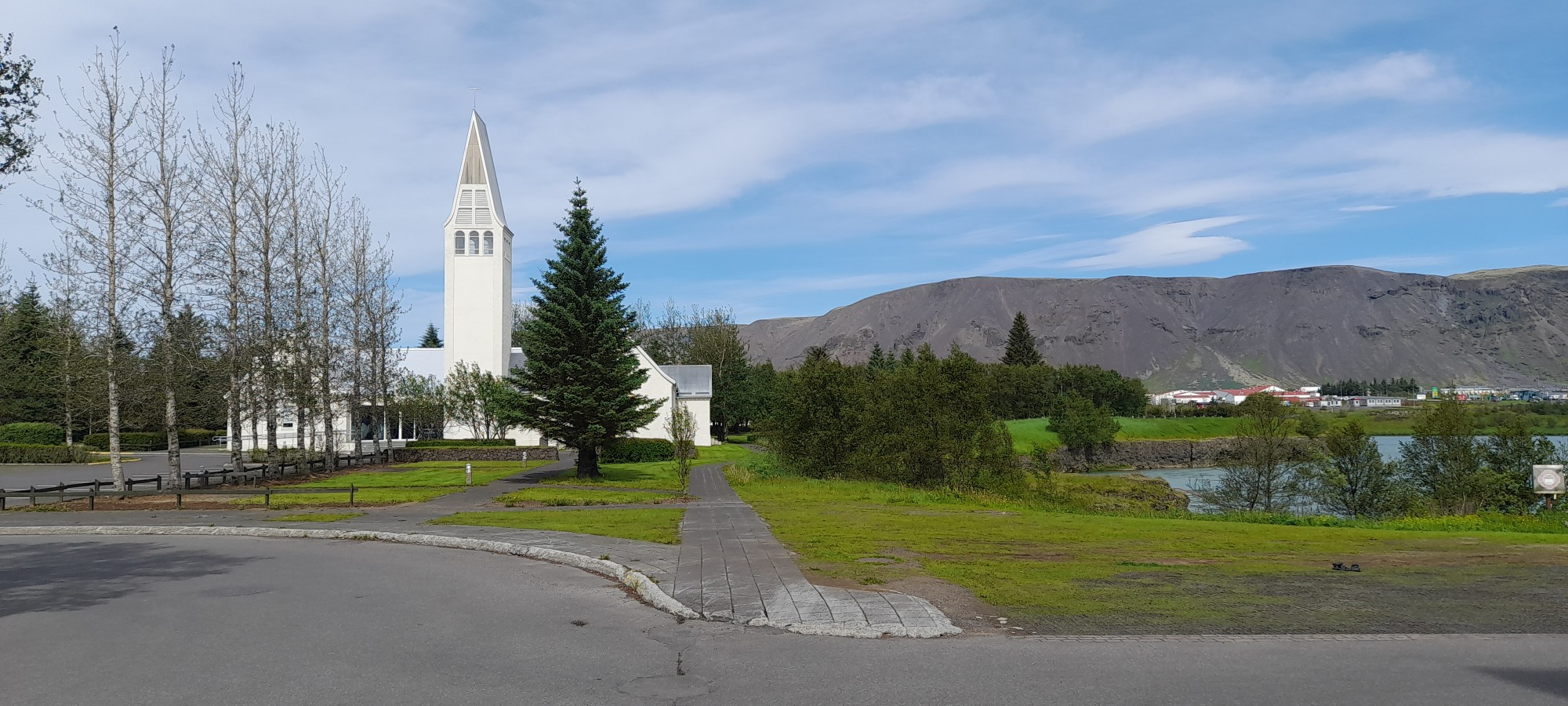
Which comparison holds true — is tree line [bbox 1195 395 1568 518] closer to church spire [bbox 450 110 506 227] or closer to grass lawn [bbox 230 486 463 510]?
grass lawn [bbox 230 486 463 510]

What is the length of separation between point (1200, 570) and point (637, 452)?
121 feet

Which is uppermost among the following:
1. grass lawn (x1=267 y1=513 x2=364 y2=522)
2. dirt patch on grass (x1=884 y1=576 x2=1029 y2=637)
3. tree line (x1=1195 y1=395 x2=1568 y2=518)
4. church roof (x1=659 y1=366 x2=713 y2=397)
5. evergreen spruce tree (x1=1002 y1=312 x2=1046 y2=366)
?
evergreen spruce tree (x1=1002 y1=312 x2=1046 y2=366)

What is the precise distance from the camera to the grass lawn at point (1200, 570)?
8891 mm

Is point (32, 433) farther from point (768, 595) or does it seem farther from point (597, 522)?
point (768, 595)

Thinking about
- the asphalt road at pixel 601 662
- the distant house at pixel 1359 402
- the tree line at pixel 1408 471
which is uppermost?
the asphalt road at pixel 601 662

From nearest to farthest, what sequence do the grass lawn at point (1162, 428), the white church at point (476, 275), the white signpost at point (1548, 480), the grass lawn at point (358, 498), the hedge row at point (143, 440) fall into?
1. the white signpost at point (1548, 480)
2. the grass lawn at point (358, 498)
3. the hedge row at point (143, 440)
4. the white church at point (476, 275)
5. the grass lawn at point (1162, 428)

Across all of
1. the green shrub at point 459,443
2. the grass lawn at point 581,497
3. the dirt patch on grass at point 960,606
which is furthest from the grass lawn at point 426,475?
the dirt patch on grass at point 960,606

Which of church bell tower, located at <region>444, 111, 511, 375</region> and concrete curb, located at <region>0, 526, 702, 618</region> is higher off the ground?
church bell tower, located at <region>444, 111, 511, 375</region>

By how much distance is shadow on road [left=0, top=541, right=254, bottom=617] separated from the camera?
10.9 m

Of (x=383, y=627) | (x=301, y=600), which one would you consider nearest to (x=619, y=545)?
(x=301, y=600)

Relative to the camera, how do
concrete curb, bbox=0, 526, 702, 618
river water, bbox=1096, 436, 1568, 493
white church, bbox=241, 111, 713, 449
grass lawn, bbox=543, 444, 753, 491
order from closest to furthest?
concrete curb, bbox=0, 526, 702, 618 < grass lawn, bbox=543, 444, 753, 491 < river water, bbox=1096, 436, 1568, 493 < white church, bbox=241, 111, 713, 449

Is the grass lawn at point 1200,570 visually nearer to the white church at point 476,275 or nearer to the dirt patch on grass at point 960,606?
the dirt patch on grass at point 960,606

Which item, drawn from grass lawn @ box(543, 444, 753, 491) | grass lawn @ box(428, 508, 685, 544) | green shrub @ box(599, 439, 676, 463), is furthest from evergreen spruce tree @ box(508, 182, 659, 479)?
grass lawn @ box(428, 508, 685, 544)

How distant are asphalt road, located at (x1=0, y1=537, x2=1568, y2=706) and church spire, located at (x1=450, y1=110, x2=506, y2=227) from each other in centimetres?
5295
